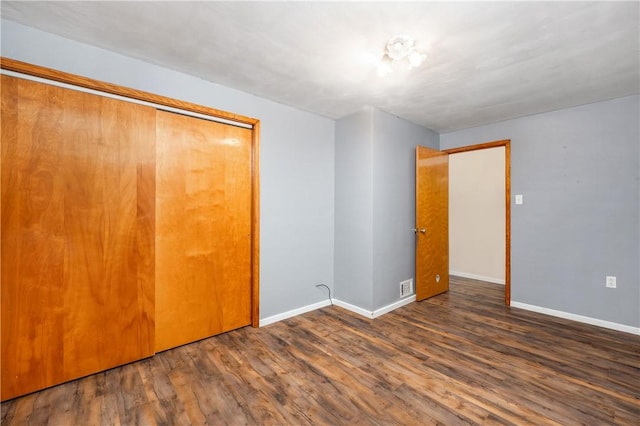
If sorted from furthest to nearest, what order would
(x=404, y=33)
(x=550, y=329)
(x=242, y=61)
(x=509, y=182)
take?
(x=509, y=182) < (x=550, y=329) < (x=242, y=61) < (x=404, y=33)

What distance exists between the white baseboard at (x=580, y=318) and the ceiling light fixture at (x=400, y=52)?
3158 mm

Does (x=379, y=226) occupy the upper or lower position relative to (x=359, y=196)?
lower

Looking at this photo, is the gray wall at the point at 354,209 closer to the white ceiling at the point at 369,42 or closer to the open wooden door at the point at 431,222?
the white ceiling at the point at 369,42

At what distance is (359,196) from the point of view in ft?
10.7

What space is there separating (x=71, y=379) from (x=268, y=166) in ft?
7.34

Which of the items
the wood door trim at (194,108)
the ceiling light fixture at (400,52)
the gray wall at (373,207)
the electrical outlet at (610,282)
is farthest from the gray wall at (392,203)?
the electrical outlet at (610,282)

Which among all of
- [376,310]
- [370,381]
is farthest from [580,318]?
[370,381]

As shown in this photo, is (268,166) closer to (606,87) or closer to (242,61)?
(242,61)

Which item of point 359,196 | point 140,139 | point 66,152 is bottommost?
point 359,196

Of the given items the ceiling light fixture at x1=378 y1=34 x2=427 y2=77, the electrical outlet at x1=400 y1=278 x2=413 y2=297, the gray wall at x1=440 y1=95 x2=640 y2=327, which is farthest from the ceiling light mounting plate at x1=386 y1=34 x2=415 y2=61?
the electrical outlet at x1=400 y1=278 x2=413 y2=297

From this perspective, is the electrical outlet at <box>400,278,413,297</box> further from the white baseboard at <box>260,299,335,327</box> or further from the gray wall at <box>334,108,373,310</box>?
the white baseboard at <box>260,299,335,327</box>

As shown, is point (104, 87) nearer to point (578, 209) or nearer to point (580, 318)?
point (578, 209)

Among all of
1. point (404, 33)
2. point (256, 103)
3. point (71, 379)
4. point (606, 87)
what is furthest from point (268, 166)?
point (606, 87)

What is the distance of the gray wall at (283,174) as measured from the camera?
2.20 m
